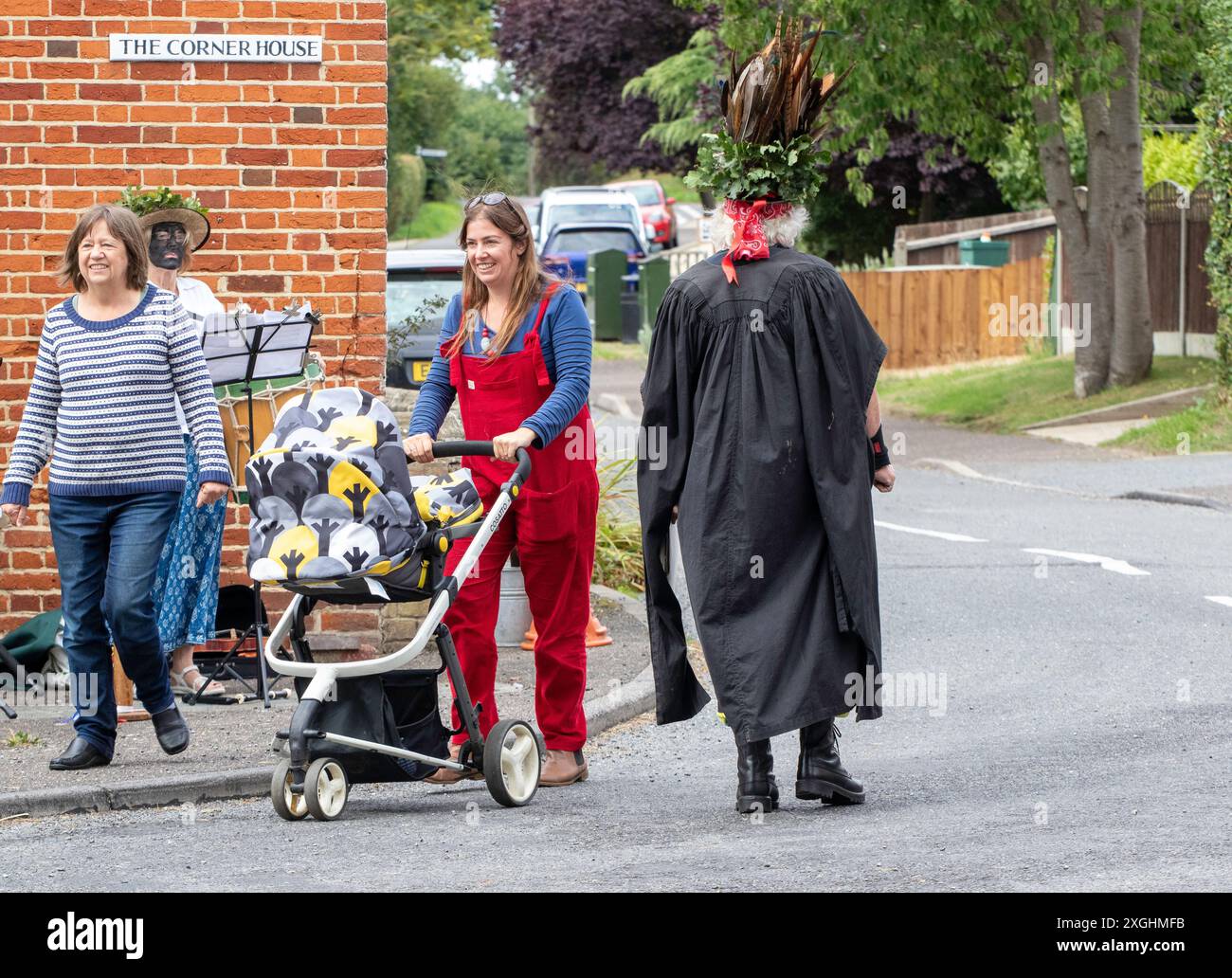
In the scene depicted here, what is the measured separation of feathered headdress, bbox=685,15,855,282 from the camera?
6277 millimetres

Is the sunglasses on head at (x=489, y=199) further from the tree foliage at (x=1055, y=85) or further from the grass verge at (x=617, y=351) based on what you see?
the grass verge at (x=617, y=351)

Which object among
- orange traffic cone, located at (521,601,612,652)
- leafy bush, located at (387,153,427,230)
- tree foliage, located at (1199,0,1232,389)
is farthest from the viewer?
leafy bush, located at (387,153,427,230)

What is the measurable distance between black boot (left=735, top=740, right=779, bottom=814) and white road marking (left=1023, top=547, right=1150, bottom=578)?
5929mm

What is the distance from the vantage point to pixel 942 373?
2859 cm

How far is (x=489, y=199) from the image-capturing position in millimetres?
6648

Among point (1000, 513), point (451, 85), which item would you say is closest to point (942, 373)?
point (1000, 513)

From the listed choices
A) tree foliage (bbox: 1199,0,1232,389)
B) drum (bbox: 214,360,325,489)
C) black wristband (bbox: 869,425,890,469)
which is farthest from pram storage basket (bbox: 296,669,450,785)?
tree foliage (bbox: 1199,0,1232,389)

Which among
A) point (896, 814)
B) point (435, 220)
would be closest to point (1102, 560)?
point (896, 814)

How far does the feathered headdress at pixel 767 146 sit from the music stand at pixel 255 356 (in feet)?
8.17

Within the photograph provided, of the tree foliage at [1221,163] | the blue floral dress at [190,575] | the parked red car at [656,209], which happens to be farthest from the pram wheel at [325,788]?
the parked red car at [656,209]

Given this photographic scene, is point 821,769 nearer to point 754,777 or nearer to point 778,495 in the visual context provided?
point 754,777

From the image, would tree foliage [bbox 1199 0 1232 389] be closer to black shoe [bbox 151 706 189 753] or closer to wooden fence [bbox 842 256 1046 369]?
wooden fence [bbox 842 256 1046 369]

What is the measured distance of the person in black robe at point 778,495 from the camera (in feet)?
20.1

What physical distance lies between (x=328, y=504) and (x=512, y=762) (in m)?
1.13
